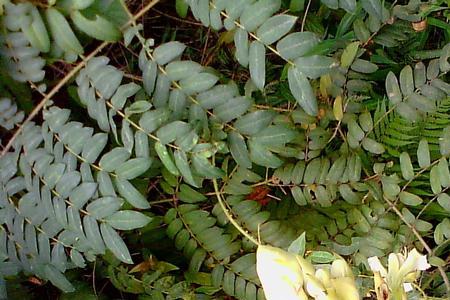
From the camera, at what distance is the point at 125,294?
4.79ft

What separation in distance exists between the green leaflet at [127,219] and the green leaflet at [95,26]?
0.27 meters

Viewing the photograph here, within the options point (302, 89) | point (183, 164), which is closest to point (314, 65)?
point (302, 89)

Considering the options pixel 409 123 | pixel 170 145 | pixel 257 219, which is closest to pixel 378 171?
pixel 409 123

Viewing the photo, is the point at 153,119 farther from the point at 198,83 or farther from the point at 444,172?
the point at 444,172

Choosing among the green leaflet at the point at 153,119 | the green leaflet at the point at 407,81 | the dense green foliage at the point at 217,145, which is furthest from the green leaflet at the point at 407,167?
the green leaflet at the point at 153,119

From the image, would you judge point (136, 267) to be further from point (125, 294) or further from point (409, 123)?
point (409, 123)

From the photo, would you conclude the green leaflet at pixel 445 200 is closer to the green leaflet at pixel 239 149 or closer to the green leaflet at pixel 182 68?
→ the green leaflet at pixel 239 149

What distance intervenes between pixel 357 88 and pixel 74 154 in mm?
521

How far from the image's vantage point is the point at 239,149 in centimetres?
111

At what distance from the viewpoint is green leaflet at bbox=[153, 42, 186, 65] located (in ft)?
3.54

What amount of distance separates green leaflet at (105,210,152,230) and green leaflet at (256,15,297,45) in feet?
1.08

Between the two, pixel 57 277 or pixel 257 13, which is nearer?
pixel 257 13

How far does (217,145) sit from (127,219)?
0.59ft

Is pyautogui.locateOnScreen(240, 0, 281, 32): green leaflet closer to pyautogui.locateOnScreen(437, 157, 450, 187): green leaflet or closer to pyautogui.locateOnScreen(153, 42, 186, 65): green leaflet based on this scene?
pyautogui.locateOnScreen(153, 42, 186, 65): green leaflet
